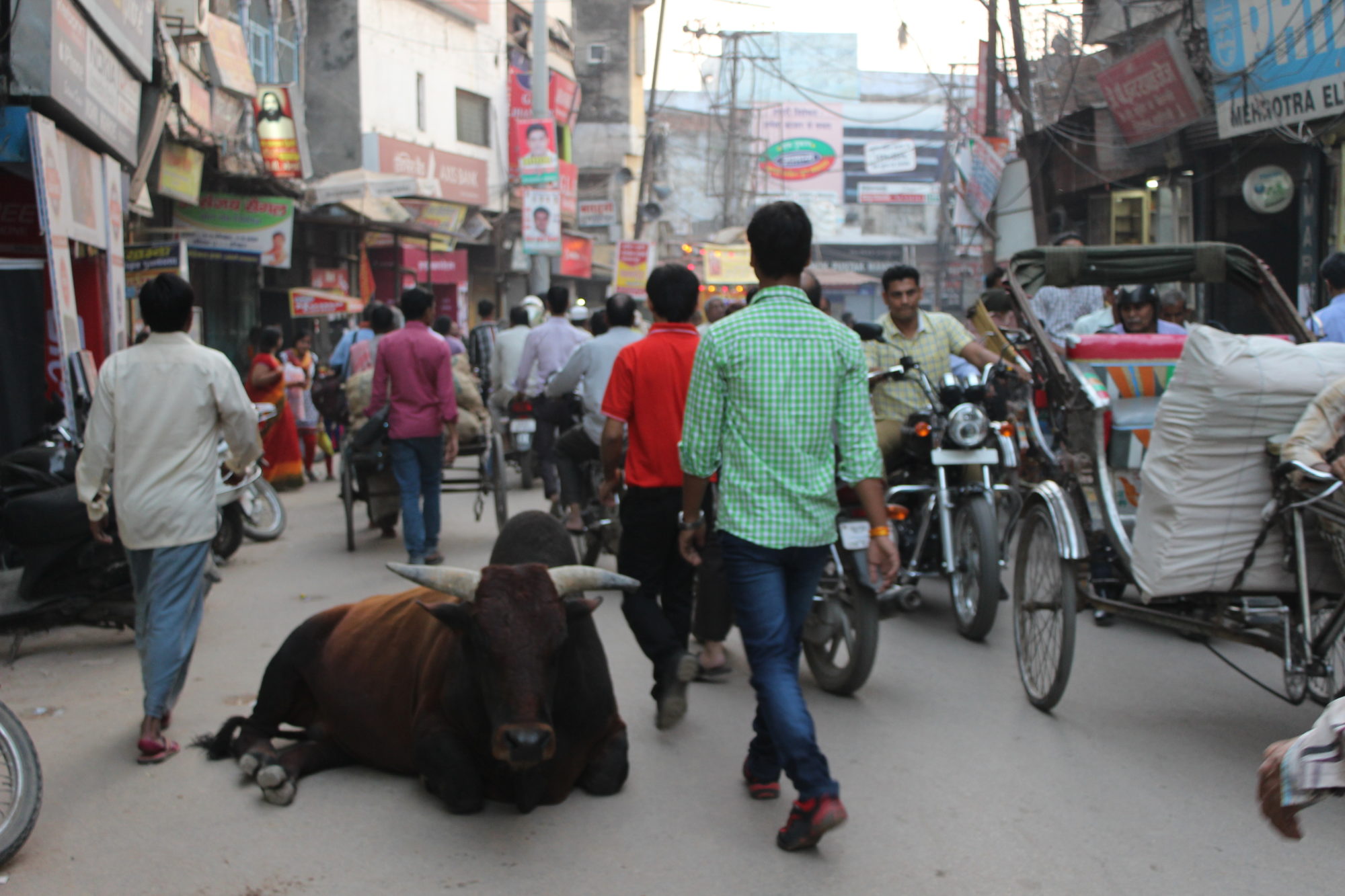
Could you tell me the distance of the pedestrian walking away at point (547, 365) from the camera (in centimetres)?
1068

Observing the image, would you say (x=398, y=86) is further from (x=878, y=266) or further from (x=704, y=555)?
(x=878, y=266)

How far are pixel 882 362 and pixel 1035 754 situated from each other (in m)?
3.11

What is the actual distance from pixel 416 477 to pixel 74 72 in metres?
4.19

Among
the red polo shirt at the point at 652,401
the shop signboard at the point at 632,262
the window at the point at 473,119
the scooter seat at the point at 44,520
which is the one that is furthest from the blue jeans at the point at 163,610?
the shop signboard at the point at 632,262

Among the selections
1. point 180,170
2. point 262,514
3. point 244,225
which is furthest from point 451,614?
point 244,225

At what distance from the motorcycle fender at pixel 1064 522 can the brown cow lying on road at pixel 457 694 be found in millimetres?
1959

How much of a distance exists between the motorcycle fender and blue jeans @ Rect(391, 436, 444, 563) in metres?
4.64

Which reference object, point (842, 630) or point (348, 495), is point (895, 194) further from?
point (842, 630)

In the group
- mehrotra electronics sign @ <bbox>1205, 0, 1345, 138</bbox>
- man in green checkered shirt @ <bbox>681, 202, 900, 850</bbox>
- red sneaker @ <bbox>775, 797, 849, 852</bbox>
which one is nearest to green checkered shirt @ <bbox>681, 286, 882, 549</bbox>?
man in green checkered shirt @ <bbox>681, 202, 900, 850</bbox>

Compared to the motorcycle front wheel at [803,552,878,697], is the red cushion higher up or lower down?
higher up

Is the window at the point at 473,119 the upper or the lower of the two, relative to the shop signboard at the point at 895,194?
lower

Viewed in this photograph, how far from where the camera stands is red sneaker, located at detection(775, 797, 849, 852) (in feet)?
12.0

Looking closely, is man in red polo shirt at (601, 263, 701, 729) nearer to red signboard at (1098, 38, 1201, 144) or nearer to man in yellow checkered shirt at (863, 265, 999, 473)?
man in yellow checkered shirt at (863, 265, 999, 473)

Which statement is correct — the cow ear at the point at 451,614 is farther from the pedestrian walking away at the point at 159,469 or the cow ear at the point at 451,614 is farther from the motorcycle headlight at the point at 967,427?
the motorcycle headlight at the point at 967,427
